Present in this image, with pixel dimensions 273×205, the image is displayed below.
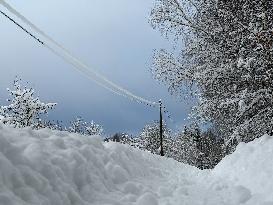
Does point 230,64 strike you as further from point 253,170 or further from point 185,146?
point 185,146

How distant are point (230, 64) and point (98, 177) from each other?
28.1 ft

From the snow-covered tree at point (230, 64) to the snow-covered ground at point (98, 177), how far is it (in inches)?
159

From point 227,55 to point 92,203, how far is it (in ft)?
32.4

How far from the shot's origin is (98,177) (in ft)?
22.0

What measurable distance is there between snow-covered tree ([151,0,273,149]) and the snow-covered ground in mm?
4050

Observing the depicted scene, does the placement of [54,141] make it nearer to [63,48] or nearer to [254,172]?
[63,48]

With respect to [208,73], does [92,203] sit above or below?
below

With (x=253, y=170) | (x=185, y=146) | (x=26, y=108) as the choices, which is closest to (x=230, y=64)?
(x=253, y=170)

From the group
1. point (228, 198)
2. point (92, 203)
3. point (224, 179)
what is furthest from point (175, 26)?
point (92, 203)

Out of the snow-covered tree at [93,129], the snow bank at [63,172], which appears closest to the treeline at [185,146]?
the snow-covered tree at [93,129]

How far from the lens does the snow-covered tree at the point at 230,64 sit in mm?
13461

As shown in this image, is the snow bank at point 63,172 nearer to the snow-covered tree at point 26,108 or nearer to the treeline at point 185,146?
the snow-covered tree at point 26,108

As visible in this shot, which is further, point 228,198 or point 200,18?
point 200,18

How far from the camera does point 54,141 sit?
673 centimetres
